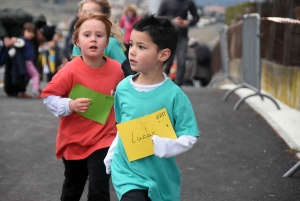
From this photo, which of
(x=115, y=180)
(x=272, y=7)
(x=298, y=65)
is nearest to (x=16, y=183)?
(x=115, y=180)

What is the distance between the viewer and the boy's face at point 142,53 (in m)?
4.37

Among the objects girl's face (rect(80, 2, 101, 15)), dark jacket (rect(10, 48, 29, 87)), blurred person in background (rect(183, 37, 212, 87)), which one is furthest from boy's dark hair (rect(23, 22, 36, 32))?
girl's face (rect(80, 2, 101, 15))

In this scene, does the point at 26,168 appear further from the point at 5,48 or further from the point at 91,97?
the point at 5,48

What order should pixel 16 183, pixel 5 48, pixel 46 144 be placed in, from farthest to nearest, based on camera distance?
1. pixel 5 48
2. pixel 46 144
3. pixel 16 183

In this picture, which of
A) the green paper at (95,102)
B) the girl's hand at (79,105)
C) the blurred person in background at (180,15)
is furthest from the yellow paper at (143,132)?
the blurred person in background at (180,15)

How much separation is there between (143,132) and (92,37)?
3.90ft

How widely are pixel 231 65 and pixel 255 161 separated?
13.1 m

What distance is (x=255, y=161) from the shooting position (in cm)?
794

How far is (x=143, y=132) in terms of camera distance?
4383mm

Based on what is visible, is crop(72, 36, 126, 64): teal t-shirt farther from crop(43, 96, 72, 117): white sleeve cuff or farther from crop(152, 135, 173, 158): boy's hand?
crop(152, 135, 173, 158): boy's hand

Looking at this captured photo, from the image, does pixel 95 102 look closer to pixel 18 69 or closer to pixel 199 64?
pixel 18 69

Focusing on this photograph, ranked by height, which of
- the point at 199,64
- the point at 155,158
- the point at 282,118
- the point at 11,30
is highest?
the point at 155,158

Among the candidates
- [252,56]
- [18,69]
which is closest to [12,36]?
[18,69]


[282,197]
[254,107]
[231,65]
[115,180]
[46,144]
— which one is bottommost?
[231,65]
